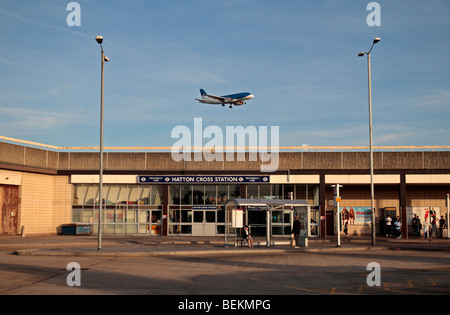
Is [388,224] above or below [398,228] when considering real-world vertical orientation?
above

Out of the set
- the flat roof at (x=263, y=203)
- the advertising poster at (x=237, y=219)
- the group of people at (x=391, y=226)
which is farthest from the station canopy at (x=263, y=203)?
the group of people at (x=391, y=226)

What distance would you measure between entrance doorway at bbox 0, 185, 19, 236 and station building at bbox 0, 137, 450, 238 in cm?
92

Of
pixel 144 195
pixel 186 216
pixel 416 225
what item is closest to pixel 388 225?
pixel 416 225

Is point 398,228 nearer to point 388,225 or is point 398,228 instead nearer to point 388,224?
point 388,224

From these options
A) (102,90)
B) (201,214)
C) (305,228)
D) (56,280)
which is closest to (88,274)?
(56,280)

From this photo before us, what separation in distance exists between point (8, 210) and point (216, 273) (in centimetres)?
2496

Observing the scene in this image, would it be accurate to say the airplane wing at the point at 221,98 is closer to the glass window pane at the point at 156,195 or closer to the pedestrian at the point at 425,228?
the glass window pane at the point at 156,195

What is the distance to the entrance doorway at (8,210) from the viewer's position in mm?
35312

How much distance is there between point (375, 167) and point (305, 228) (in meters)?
11.3

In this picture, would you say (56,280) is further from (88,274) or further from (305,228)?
(305,228)

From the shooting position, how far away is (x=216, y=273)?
647 inches

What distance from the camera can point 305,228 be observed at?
29.2 m
